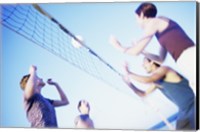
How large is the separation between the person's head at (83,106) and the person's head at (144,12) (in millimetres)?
571

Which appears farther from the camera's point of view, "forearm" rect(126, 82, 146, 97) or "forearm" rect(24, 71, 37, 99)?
"forearm" rect(24, 71, 37, 99)

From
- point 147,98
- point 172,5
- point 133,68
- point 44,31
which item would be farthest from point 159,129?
point 44,31

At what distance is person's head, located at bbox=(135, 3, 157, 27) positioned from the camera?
7.51 feet

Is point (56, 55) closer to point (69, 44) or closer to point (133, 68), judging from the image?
point (69, 44)

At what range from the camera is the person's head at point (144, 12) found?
229 centimetres

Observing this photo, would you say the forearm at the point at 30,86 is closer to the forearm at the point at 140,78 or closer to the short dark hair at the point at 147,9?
the forearm at the point at 140,78

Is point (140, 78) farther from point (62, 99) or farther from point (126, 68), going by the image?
point (62, 99)

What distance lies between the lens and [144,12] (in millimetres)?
2299

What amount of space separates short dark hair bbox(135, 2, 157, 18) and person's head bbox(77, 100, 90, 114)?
628 mm

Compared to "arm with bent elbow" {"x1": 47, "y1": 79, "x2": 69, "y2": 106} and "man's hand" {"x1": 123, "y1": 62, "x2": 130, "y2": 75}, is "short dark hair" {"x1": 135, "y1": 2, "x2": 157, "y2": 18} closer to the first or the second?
A: "man's hand" {"x1": 123, "y1": 62, "x2": 130, "y2": 75}

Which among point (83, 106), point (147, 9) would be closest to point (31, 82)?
point (83, 106)

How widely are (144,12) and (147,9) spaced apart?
1.0 inches

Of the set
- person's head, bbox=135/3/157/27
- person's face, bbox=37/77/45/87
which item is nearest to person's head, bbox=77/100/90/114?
person's face, bbox=37/77/45/87

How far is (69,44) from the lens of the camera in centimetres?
238
